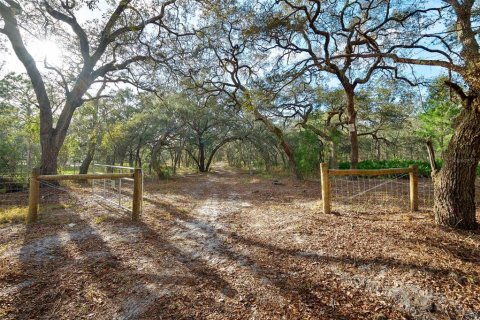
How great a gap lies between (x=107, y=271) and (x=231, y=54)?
8540 mm

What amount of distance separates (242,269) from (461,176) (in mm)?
3297

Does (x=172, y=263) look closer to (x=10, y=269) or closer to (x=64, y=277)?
(x=64, y=277)

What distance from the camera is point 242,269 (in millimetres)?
2617

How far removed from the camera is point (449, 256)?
273cm

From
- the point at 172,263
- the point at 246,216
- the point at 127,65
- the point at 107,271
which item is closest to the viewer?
the point at 107,271

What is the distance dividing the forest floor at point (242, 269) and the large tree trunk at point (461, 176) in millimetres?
221

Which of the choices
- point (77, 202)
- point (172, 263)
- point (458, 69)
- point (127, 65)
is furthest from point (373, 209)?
point (127, 65)

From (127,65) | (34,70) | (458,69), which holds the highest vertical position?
(127,65)

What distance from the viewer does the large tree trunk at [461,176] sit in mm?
3342

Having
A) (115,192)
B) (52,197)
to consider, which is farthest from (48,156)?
(115,192)

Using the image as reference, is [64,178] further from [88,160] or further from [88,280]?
[88,160]

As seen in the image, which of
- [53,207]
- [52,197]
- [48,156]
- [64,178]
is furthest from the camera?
[48,156]

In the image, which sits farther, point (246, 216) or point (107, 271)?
point (246, 216)

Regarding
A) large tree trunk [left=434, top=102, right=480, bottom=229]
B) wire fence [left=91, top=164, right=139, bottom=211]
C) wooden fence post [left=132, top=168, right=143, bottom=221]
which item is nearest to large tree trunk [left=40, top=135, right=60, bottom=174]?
wire fence [left=91, top=164, right=139, bottom=211]
